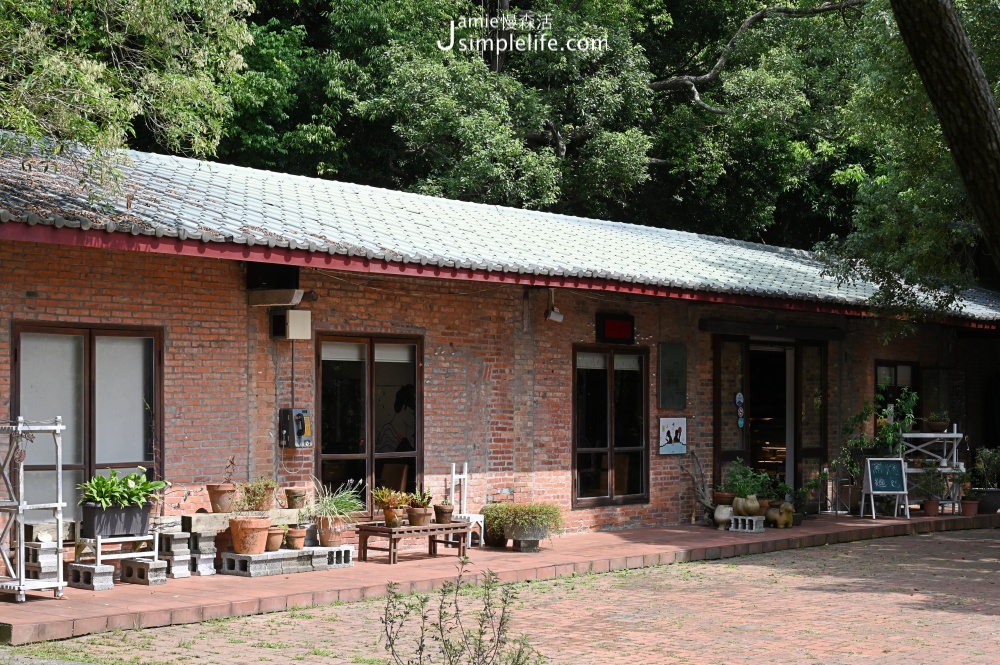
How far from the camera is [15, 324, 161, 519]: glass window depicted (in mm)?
10039

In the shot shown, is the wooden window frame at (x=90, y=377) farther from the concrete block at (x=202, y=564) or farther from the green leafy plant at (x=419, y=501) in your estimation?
the green leafy plant at (x=419, y=501)

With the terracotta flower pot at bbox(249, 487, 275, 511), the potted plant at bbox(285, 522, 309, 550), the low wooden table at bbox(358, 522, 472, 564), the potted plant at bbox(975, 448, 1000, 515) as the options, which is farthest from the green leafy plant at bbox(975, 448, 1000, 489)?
the terracotta flower pot at bbox(249, 487, 275, 511)

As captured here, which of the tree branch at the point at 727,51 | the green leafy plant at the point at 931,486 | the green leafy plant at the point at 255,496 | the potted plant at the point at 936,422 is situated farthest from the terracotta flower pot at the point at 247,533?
the tree branch at the point at 727,51

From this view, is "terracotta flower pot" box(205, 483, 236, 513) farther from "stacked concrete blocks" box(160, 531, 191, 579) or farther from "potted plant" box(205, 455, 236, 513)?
"stacked concrete blocks" box(160, 531, 191, 579)

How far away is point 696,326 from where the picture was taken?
16.1 meters

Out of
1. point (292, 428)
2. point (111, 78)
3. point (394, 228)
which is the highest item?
point (111, 78)

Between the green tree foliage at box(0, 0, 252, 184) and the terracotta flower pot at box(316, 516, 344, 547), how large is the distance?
341cm

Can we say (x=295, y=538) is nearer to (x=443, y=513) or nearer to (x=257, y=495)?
(x=257, y=495)

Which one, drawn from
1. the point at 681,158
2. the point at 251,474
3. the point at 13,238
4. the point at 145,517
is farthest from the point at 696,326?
the point at 681,158

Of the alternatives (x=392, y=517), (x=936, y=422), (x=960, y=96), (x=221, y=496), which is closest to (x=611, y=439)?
(x=392, y=517)

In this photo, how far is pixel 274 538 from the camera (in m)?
10.7

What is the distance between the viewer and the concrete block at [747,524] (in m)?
14.8

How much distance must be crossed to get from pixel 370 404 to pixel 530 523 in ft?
6.48

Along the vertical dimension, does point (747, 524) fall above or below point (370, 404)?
below
